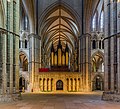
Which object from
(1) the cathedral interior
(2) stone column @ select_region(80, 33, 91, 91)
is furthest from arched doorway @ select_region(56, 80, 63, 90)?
(2) stone column @ select_region(80, 33, 91, 91)

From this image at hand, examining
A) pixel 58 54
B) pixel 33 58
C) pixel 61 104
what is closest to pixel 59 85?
pixel 58 54

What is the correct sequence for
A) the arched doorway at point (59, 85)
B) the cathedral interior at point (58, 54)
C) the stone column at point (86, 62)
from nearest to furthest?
the cathedral interior at point (58, 54) → the stone column at point (86, 62) → the arched doorway at point (59, 85)

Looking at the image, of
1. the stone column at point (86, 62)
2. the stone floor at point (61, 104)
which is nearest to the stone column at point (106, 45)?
the stone floor at point (61, 104)

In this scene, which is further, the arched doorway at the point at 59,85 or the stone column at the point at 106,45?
the arched doorway at the point at 59,85

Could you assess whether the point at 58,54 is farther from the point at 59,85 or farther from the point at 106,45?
the point at 106,45

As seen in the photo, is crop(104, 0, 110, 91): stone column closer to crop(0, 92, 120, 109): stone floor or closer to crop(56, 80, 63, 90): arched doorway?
crop(0, 92, 120, 109): stone floor

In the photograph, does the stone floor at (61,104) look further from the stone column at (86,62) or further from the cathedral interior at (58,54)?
the stone column at (86,62)

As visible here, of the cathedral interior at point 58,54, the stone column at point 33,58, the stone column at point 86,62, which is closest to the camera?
the cathedral interior at point 58,54

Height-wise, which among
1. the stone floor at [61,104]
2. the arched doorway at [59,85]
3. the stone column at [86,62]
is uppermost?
the stone column at [86,62]

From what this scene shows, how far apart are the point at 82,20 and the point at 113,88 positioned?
74.2 ft

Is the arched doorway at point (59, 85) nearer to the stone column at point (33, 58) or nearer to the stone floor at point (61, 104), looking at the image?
the stone column at point (33, 58)

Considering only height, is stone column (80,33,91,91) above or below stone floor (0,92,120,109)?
above

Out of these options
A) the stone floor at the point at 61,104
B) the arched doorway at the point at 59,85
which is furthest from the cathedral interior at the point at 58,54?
the stone floor at the point at 61,104

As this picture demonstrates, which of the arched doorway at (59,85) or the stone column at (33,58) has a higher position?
the stone column at (33,58)
